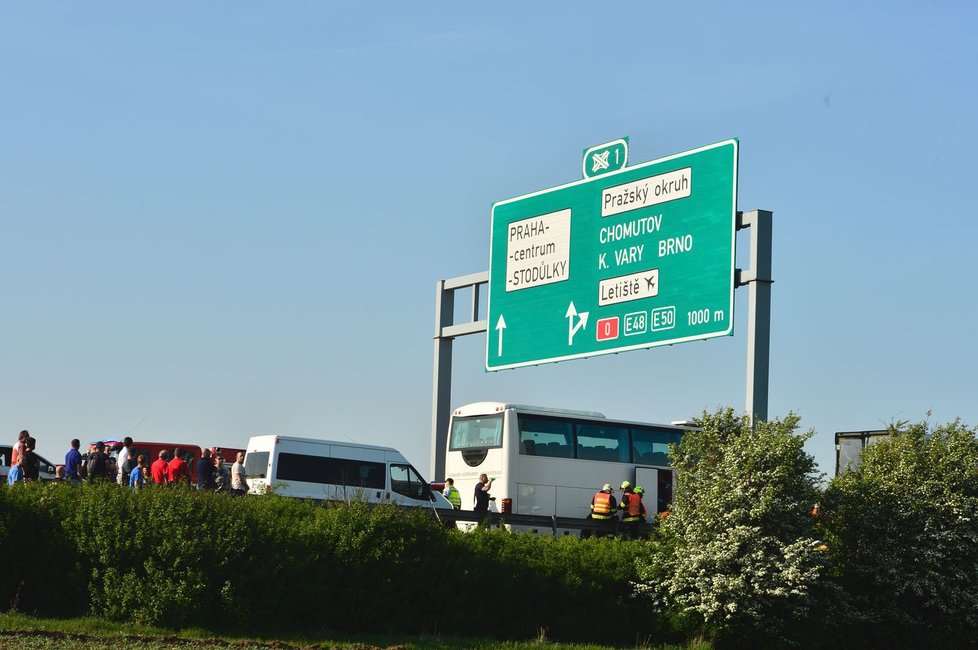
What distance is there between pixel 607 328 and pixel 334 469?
29.2 feet

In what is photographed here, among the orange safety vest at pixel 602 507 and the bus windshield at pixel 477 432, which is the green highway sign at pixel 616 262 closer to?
the bus windshield at pixel 477 432

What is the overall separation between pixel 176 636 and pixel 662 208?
13.0 meters

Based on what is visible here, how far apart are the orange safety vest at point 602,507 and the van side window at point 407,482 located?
469 cm

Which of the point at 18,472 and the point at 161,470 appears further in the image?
the point at 161,470

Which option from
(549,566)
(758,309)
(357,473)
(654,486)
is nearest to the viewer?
(549,566)

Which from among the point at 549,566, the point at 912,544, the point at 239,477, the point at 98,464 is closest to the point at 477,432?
the point at 239,477

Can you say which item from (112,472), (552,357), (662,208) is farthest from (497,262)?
(112,472)

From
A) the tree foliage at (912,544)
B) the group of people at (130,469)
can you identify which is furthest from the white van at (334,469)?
the tree foliage at (912,544)

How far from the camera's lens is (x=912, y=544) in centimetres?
2284

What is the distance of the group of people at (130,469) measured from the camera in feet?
81.9

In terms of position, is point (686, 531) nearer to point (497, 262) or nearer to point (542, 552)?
point (542, 552)

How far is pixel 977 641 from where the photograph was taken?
2303cm

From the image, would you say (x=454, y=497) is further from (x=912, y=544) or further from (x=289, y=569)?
(x=289, y=569)

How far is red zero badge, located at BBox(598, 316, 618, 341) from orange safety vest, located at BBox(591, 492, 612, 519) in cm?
419
